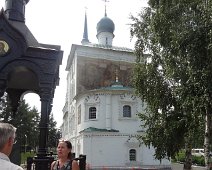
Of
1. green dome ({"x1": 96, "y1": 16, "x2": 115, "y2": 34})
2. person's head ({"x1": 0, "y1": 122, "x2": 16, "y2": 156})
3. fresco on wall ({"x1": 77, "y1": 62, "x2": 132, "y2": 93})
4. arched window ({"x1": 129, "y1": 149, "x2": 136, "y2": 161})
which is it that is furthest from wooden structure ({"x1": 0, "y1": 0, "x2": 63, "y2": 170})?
green dome ({"x1": 96, "y1": 16, "x2": 115, "y2": 34})

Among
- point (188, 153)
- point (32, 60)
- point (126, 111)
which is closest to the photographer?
point (32, 60)

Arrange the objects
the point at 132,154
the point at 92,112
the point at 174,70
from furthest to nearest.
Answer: the point at 92,112
the point at 132,154
the point at 174,70

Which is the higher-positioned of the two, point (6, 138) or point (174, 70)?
point (174, 70)

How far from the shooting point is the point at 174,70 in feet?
49.0

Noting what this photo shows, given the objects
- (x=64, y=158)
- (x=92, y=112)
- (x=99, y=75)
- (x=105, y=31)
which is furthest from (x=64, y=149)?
(x=105, y=31)

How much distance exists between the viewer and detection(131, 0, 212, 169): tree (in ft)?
45.3

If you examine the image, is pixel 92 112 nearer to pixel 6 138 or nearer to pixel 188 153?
pixel 188 153

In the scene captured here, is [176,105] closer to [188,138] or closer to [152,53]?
[188,138]

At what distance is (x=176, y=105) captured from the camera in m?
16.5

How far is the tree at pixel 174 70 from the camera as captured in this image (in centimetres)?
1380

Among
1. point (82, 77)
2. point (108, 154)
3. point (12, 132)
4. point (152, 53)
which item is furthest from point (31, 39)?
point (82, 77)

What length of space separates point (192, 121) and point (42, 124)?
31.0ft

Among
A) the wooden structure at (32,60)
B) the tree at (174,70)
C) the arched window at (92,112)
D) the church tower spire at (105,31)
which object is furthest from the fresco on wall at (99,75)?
the wooden structure at (32,60)

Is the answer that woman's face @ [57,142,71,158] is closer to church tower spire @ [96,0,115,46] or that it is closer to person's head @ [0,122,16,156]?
person's head @ [0,122,16,156]
